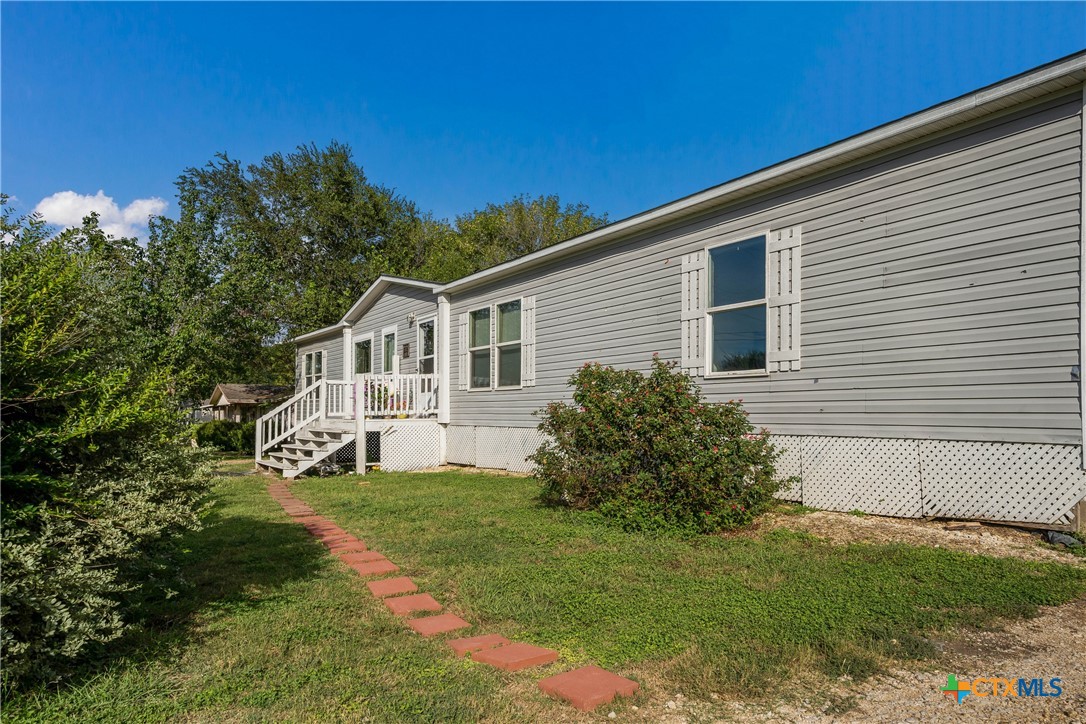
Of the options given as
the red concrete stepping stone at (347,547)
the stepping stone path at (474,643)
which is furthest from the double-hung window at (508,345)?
the stepping stone path at (474,643)

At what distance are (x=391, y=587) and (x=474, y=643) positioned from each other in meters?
1.11

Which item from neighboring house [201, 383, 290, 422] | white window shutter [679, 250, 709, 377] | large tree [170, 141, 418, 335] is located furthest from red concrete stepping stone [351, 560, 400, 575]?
neighboring house [201, 383, 290, 422]

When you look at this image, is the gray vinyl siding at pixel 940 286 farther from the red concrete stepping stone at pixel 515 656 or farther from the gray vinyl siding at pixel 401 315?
the gray vinyl siding at pixel 401 315

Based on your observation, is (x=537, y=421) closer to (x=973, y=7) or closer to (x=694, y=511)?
(x=694, y=511)

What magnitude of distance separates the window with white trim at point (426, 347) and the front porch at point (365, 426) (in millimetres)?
595

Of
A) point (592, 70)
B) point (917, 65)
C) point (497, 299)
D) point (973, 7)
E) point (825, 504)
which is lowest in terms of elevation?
point (825, 504)

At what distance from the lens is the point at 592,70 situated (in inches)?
777

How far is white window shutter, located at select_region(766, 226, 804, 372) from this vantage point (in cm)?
659

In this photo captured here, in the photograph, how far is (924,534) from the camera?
5.10 metres

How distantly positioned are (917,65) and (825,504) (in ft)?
32.6

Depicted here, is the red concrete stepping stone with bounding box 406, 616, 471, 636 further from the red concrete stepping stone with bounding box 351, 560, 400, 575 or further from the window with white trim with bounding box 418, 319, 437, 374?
the window with white trim with bounding box 418, 319, 437, 374

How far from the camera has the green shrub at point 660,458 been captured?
213 inches

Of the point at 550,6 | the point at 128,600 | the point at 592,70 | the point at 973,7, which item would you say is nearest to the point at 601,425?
the point at 128,600

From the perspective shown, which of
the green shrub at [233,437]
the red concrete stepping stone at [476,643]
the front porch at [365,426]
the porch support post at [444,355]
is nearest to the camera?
the red concrete stepping stone at [476,643]
